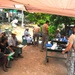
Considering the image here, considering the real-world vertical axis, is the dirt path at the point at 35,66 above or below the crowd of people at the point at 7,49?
below

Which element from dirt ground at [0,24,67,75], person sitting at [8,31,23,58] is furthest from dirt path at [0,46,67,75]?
person sitting at [8,31,23,58]

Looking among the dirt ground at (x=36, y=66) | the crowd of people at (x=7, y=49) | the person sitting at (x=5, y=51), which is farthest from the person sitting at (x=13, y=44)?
the dirt ground at (x=36, y=66)

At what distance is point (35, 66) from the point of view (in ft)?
28.1

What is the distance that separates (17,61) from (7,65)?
3.43 feet

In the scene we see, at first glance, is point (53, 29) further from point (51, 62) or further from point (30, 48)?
point (51, 62)

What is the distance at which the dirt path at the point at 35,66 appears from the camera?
783cm

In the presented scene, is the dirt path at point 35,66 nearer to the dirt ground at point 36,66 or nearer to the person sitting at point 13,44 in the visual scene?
the dirt ground at point 36,66

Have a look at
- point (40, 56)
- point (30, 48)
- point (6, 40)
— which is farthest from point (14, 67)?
point (30, 48)

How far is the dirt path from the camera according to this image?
7827 millimetres

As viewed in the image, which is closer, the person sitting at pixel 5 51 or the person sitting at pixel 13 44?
the person sitting at pixel 5 51

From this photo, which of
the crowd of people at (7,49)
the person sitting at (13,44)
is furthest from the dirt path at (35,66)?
the person sitting at (13,44)

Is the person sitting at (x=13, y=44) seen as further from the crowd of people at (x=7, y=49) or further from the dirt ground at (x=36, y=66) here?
the dirt ground at (x=36, y=66)

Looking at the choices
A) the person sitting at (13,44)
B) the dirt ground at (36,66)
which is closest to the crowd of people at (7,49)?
the person sitting at (13,44)

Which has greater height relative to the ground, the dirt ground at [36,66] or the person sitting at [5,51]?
the person sitting at [5,51]
